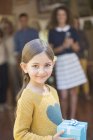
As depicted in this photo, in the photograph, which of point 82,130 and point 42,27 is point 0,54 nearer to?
point 42,27

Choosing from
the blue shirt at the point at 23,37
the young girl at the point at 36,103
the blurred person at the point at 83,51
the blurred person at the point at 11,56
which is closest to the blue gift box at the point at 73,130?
the young girl at the point at 36,103

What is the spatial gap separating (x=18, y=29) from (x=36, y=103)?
4.55 m

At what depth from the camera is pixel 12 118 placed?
6.10 meters

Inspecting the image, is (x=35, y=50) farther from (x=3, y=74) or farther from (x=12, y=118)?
(x=3, y=74)

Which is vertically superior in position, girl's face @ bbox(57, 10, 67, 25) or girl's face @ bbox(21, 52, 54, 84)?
girl's face @ bbox(57, 10, 67, 25)

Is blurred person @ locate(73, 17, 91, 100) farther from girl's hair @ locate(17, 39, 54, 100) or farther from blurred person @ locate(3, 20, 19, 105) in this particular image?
girl's hair @ locate(17, 39, 54, 100)

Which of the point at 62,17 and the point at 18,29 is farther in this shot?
the point at 18,29

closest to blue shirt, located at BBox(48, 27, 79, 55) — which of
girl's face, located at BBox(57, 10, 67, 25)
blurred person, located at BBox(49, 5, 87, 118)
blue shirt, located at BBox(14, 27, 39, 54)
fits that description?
blurred person, located at BBox(49, 5, 87, 118)

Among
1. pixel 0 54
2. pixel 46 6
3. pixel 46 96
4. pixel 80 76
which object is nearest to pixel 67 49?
pixel 80 76

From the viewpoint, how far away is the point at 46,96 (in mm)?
2223

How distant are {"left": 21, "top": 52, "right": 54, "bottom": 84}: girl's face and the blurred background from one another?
3.89 meters

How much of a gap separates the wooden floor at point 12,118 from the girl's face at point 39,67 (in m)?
2.86

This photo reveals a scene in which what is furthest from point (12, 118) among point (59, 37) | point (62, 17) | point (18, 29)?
point (62, 17)

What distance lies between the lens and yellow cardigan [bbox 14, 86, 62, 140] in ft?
6.96
